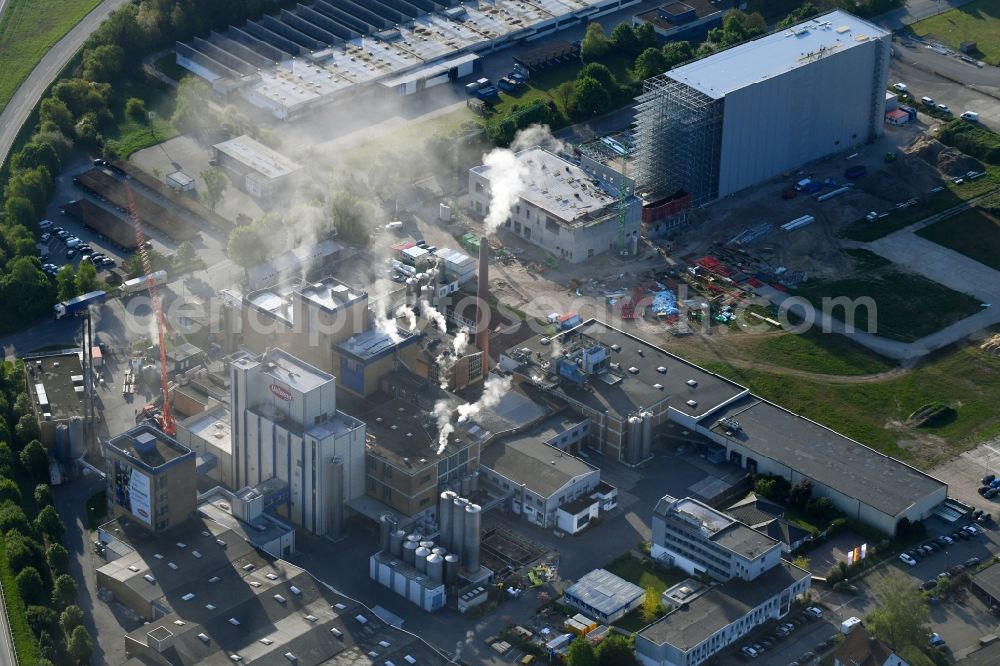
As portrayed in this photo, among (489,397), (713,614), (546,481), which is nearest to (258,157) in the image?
(489,397)

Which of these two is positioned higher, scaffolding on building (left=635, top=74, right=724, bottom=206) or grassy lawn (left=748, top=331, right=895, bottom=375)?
scaffolding on building (left=635, top=74, right=724, bottom=206)

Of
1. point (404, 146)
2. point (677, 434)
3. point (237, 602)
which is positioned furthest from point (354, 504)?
point (404, 146)

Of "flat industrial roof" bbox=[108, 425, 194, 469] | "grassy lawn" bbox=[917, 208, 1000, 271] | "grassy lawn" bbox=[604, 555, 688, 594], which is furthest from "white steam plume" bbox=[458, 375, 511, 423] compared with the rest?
"grassy lawn" bbox=[917, 208, 1000, 271]

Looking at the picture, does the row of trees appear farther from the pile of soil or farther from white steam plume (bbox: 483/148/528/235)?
the pile of soil

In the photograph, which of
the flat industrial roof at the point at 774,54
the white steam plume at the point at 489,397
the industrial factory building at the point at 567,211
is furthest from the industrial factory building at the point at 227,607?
the flat industrial roof at the point at 774,54

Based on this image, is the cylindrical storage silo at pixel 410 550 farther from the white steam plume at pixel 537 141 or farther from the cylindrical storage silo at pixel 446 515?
the white steam plume at pixel 537 141
